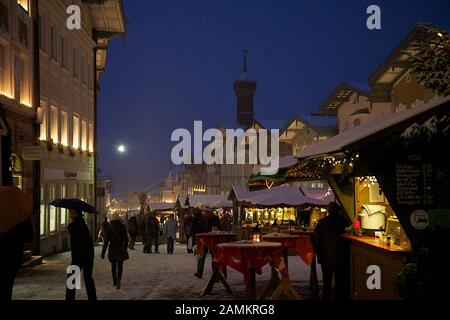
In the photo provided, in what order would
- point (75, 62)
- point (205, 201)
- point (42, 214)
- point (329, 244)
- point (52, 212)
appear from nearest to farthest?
1. point (329, 244)
2. point (42, 214)
3. point (52, 212)
4. point (75, 62)
5. point (205, 201)

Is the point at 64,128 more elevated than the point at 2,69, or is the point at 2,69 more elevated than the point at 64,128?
the point at 2,69

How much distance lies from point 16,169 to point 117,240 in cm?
762

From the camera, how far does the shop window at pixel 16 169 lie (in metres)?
20.2

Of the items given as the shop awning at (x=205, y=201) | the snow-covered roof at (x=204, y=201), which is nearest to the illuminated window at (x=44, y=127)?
the shop awning at (x=205, y=201)

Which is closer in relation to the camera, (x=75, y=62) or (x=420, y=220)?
(x=420, y=220)

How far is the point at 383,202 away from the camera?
1313 centimetres

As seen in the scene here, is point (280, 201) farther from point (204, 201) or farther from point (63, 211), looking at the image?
point (204, 201)

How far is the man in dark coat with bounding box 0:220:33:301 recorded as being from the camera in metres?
8.75

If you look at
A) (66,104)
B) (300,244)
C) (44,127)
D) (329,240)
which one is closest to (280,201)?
(44,127)

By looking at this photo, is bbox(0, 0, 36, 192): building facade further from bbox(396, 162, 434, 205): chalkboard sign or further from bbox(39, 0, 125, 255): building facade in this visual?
bbox(396, 162, 434, 205): chalkboard sign

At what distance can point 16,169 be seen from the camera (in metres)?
20.7

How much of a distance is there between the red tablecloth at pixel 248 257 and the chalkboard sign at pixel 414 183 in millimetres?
3198
